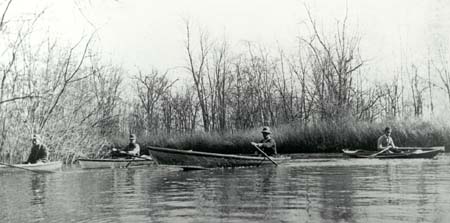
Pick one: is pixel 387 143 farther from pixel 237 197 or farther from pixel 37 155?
pixel 37 155

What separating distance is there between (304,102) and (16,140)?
22.0 metres

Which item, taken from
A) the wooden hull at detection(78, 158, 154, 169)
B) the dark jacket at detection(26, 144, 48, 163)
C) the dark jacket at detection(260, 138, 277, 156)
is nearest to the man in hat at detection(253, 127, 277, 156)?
the dark jacket at detection(260, 138, 277, 156)

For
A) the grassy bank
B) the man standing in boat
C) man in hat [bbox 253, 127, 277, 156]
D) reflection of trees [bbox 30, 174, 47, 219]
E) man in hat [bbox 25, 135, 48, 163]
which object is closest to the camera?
reflection of trees [bbox 30, 174, 47, 219]

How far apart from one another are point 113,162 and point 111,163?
90mm

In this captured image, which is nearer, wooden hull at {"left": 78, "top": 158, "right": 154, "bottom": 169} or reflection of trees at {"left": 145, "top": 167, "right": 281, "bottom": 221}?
reflection of trees at {"left": 145, "top": 167, "right": 281, "bottom": 221}

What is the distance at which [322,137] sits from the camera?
30.1 m

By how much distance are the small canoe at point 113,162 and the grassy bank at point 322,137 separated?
10146 millimetres

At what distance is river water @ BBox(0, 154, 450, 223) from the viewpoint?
349 inches

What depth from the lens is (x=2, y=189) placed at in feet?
46.9

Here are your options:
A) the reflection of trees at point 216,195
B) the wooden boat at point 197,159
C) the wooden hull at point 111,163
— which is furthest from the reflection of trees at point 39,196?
the wooden hull at point 111,163

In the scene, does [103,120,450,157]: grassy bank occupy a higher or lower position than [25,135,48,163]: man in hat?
higher

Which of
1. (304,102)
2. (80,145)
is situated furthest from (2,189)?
(304,102)

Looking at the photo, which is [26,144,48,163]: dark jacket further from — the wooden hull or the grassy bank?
the grassy bank

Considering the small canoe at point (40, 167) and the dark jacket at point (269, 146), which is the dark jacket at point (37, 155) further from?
the dark jacket at point (269, 146)
